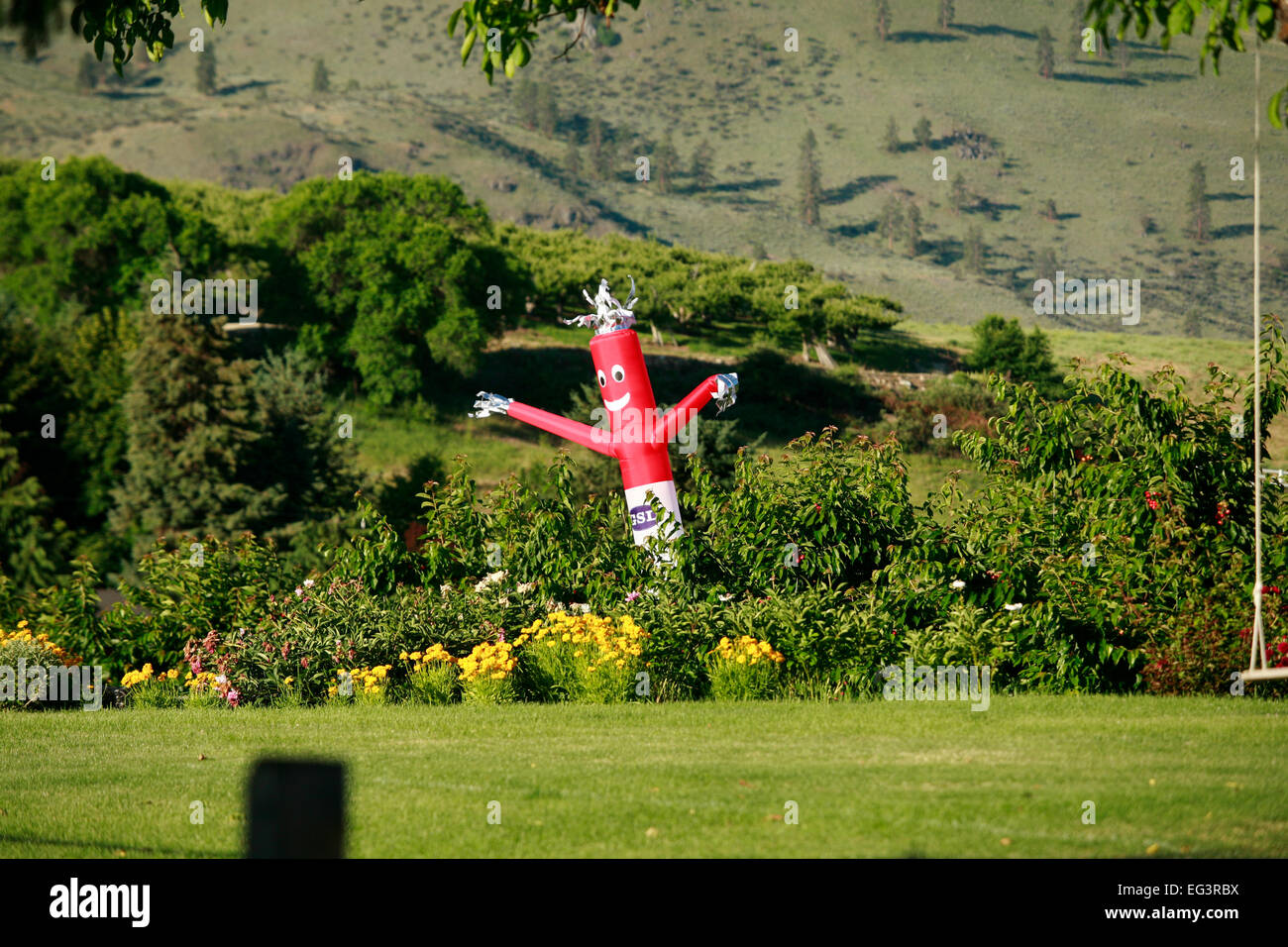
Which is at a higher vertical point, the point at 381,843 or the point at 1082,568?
the point at 1082,568

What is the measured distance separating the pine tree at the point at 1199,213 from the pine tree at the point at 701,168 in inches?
2432

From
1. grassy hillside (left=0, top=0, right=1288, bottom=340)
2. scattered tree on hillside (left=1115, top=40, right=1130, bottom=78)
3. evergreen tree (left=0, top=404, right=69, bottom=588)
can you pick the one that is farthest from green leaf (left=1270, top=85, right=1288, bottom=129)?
scattered tree on hillside (left=1115, top=40, right=1130, bottom=78)

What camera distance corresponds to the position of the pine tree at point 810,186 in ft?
531

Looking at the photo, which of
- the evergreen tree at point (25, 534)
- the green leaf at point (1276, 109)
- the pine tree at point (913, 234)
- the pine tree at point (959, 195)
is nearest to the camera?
the green leaf at point (1276, 109)

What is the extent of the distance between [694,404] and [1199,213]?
453 ft

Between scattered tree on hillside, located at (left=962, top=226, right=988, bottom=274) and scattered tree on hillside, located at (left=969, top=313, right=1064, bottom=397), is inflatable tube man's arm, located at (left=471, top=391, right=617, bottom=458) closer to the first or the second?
scattered tree on hillside, located at (left=969, top=313, right=1064, bottom=397)

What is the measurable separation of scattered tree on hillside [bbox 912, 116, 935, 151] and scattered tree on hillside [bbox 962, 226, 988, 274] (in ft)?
118

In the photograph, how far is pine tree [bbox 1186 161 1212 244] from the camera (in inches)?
5394

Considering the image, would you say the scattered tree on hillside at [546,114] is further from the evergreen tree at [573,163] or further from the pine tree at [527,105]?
the evergreen tree at [573,163]

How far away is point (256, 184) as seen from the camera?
498 feet

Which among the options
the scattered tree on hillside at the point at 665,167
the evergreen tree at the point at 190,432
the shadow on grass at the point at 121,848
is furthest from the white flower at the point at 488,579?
the scattered tree on hillside at the point at 665,167

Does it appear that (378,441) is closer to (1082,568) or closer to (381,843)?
(1082,568)
